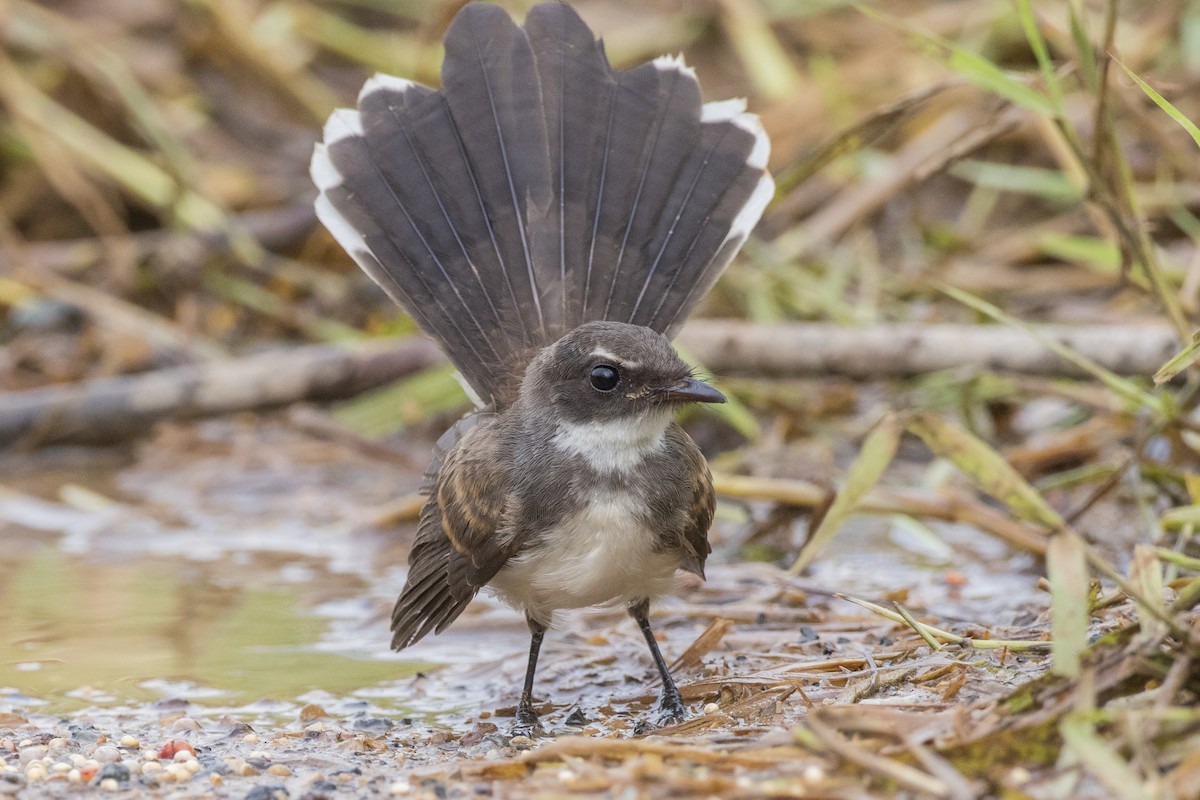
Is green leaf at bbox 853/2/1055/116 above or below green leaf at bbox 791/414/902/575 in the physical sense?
above

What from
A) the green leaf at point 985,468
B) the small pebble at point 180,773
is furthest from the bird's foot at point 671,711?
the small pebble at point 180,773

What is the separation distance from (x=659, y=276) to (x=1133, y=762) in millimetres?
2944

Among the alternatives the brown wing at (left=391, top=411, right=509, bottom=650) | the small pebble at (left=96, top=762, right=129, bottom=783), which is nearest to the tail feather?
the brown wing at (left=391, top=411, right=509, bottom=650)

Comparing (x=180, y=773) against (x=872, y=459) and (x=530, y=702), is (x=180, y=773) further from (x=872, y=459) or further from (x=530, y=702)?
(x=872, y=459)

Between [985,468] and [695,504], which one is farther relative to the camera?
[695,504]

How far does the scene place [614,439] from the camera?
4832 millimetres

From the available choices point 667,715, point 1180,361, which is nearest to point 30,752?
point 667,715

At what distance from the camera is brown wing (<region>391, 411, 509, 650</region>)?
483 centimetres

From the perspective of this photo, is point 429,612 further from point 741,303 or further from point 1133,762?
point 741,303

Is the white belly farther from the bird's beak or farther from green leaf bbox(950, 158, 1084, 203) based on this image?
green leaf bbox(950, 158, 1084, 203)

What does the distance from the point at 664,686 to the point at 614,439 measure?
824mm

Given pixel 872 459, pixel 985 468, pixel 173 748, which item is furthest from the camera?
pixel 173 748

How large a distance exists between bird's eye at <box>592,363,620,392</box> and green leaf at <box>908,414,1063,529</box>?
109 cm

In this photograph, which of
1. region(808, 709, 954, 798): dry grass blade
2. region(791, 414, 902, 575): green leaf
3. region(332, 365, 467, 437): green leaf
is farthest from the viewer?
region(332, 365, 467, 437): green leaf
